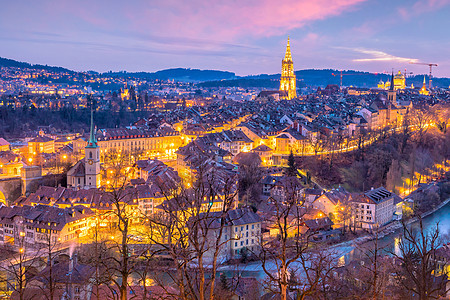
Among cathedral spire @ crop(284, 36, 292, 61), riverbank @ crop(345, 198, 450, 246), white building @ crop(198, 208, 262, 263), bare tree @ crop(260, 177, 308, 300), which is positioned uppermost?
cathedral spire @ crop(284, 36, 292, 61)

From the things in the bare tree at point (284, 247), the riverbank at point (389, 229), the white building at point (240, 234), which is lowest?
the riverbank at point (389, 229)

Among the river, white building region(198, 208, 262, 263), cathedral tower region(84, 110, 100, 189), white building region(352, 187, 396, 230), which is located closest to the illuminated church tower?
the river

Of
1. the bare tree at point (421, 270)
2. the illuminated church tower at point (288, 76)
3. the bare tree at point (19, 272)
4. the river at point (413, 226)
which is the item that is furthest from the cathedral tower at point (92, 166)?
the illuminated church tower at point (288, 76)

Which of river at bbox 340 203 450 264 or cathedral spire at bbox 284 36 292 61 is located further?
cathedral spire at bbox 284 36 292 61

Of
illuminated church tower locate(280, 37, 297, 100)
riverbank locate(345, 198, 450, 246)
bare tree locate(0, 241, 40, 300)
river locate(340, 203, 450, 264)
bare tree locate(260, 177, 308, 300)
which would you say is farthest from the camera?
illuminated church tower locate(280, 37, 297, 100)

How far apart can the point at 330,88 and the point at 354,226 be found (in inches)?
1872

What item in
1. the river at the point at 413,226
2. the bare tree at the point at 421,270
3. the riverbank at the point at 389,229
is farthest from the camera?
the riverbank at the point at 389,229

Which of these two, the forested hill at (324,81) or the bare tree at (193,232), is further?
the forested hill at (324,81)

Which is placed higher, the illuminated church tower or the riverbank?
the illuminated church tower

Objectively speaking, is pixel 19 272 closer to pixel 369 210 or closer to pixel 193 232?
pixel 193 232

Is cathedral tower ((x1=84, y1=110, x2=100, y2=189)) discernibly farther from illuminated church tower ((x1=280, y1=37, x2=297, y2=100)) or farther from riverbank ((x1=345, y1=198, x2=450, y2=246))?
illuminated church tower ((x1=280, y1=37, x2=297, y2=100))

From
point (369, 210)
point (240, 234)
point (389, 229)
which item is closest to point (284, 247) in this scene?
point (240, 234)

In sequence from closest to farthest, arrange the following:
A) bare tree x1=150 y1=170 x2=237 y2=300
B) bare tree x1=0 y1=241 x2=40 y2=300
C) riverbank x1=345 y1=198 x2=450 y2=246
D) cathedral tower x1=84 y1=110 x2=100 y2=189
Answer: bare tree x1=150 y1=170 x2=237 y2=300
bare tree x1=0 y1=241 x2=40 y2=300
riverbank x1=345 y1=198 x2=450 y2=246
cathedral tower x1=84 y1=110 x2=100 y2=189

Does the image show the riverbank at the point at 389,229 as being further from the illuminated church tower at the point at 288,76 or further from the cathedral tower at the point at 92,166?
the illuminated church tower at the point at 288,76
